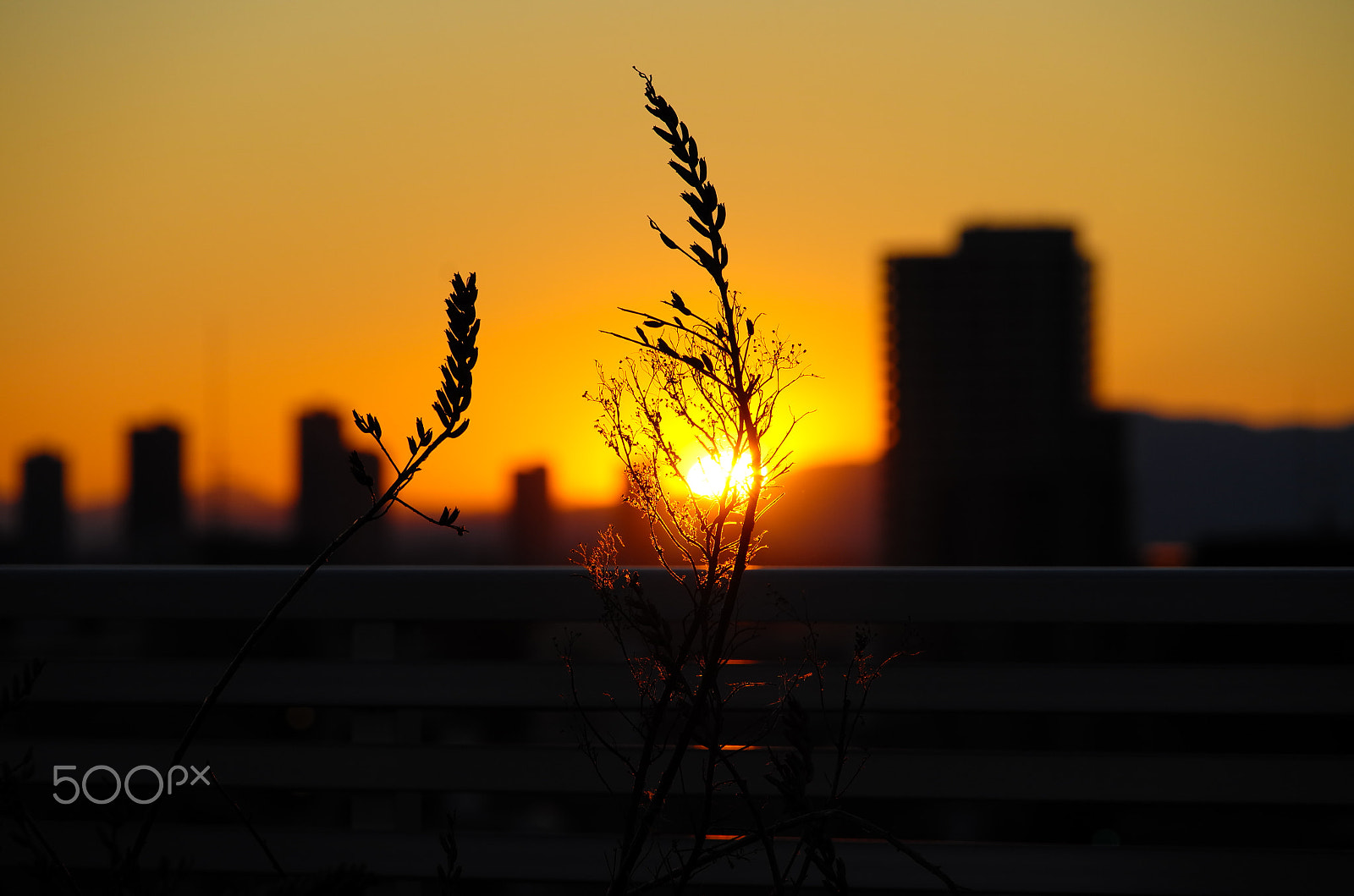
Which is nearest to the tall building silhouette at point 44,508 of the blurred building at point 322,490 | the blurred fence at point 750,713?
the blurred building at point 322,490

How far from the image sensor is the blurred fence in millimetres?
1749

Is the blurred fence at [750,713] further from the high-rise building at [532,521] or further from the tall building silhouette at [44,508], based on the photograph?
the tall building silhouette at [44,508]

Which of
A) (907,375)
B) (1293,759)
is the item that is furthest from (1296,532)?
(1293,759)

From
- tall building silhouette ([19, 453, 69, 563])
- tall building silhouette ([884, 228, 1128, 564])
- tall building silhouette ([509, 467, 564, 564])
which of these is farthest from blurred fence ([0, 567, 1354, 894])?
tall building silhouette ([884, 228, 1128, 564])

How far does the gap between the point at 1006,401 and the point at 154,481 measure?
47.3 metres

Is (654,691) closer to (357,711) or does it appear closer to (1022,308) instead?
(357,711)

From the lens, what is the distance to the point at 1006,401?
1959 inches

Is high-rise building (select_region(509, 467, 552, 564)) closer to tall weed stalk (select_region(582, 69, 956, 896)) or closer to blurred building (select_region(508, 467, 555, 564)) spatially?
blurred building (select_region(508, 467, 555, 564))

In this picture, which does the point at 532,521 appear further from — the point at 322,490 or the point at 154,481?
the point at 154,481

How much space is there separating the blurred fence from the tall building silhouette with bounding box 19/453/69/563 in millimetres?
3805

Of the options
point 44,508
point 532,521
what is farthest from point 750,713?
point 44,508

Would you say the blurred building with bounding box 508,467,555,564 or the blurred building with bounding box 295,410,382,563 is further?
the blurred building with bounding box 295,410,382,563

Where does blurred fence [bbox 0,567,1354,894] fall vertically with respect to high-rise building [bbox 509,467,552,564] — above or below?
below

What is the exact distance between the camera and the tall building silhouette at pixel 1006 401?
44812 millimetres
